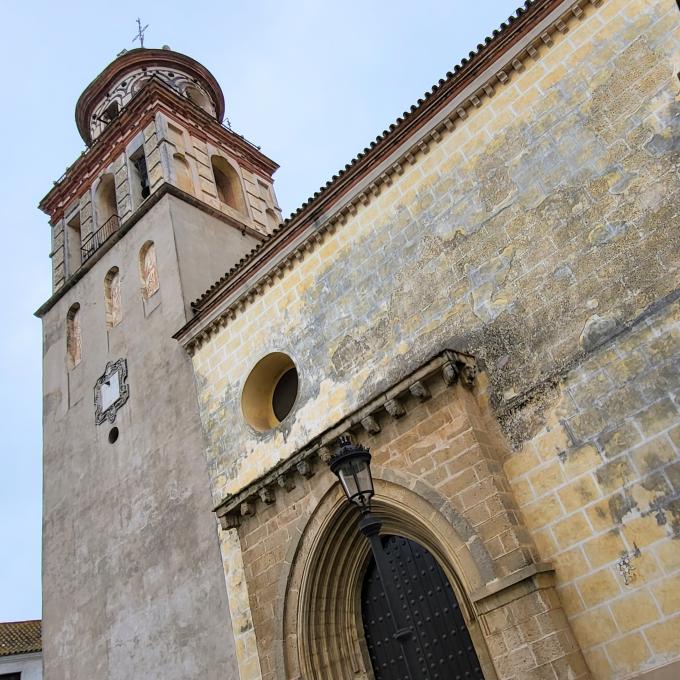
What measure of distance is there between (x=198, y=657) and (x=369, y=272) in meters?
5.37

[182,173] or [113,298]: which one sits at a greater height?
[182,173]

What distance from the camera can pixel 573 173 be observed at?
7613 mm

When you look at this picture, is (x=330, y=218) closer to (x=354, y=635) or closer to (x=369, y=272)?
(x=369, y=272)

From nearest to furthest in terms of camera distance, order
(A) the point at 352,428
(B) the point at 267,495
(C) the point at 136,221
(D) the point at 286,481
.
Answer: (A) the point at 352,428
(D) the point at 286,481
(B) the point at 267,495
(C) the point at 136,221

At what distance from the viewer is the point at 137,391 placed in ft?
39.7

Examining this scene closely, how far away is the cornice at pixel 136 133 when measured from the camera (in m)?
15.7

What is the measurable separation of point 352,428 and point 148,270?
6814mm

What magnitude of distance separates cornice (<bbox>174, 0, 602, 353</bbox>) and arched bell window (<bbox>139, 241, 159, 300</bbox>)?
184 cm

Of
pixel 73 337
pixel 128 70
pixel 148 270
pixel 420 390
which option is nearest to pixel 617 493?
pixel 420 390

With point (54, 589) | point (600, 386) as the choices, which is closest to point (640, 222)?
point (600, 386)

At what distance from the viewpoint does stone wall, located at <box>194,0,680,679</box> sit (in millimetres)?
6289

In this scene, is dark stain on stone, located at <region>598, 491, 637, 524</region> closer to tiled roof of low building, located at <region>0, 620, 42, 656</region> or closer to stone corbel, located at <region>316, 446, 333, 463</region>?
stone corbel, located at <region>316, 446, 333, 463</region>

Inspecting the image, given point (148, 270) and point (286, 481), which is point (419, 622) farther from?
point (148, 270)

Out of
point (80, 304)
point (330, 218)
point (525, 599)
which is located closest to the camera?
point (525, 599)
